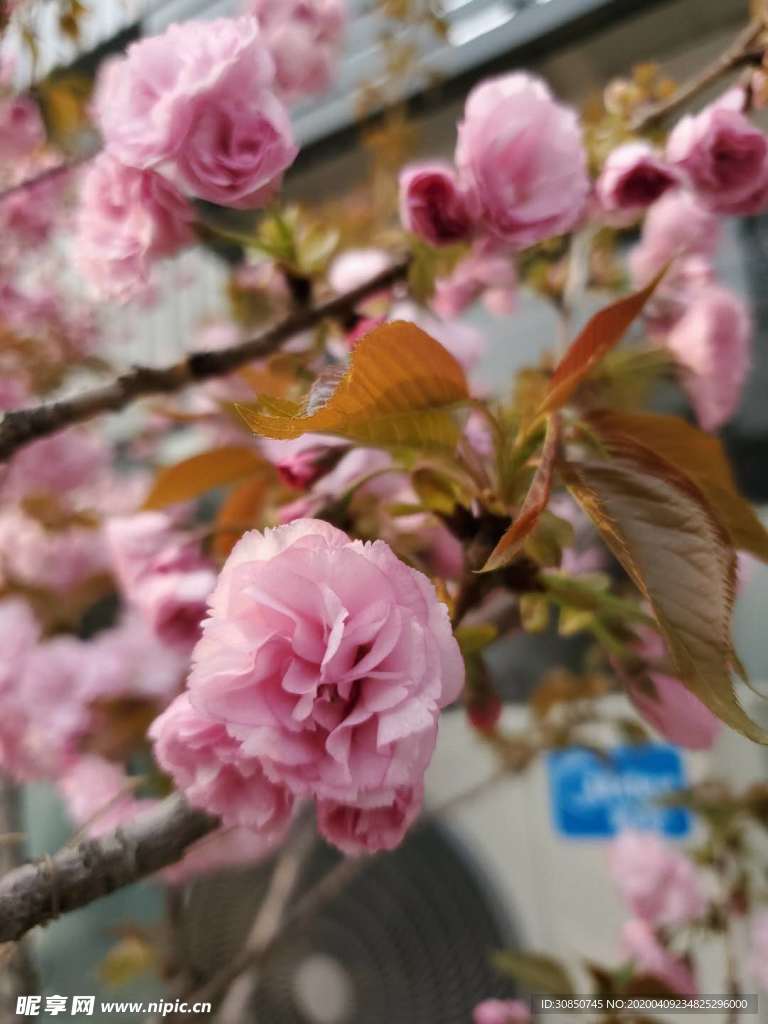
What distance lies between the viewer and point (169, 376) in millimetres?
442

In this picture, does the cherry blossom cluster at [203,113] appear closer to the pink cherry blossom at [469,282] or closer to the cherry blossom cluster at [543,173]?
the cherry blossom cluster at [543,173]

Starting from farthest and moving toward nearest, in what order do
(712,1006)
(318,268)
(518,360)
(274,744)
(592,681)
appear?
(518,360)
(592,681)
(712,1006)
(318,268)
(274,744)

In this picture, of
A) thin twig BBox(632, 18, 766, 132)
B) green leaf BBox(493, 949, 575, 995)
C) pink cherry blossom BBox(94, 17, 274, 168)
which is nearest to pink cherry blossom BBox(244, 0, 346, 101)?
pink cherry blossom BBox(94, 17, 274, 168)

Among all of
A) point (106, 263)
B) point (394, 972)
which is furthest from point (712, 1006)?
point (106, 263)

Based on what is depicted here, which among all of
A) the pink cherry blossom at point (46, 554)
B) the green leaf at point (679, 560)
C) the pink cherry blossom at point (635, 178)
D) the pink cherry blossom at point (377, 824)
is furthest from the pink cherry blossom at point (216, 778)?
the pink cherry blossom at point (46, 554)

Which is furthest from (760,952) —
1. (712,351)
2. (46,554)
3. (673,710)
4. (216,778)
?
(46,554)

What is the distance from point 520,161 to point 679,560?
0.24 meters

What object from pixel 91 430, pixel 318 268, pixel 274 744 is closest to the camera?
pixel 274 744

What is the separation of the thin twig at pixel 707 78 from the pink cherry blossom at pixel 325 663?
0.41 metres

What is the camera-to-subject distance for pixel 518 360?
47.4 inches

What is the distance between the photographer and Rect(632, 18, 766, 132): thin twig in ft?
1.47

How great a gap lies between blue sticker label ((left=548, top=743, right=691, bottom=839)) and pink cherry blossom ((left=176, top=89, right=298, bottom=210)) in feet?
2.77

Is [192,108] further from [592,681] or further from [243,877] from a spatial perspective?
[243,877]

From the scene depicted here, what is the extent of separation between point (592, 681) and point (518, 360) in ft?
1.76
